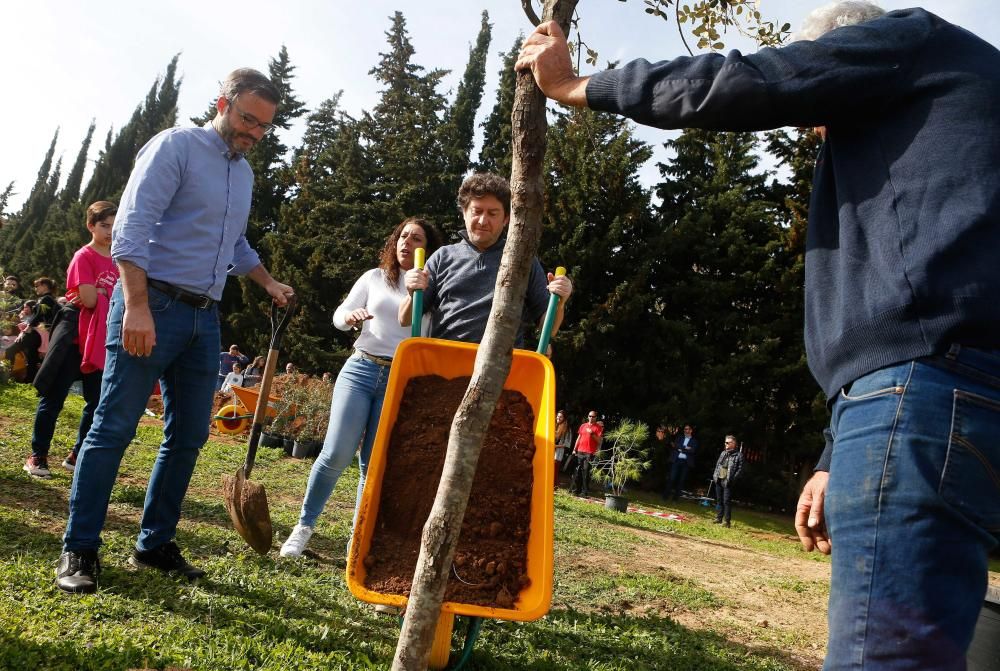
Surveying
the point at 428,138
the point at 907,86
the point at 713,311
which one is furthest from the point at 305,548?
the point at 428,138

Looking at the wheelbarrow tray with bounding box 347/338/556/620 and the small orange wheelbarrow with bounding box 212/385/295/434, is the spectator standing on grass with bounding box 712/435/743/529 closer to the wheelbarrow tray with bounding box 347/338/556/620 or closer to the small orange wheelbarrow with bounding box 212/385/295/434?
the small orange wheelbarrow with bounding box 212/385/295/434

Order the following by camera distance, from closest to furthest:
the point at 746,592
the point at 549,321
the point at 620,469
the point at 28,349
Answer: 1. the point at 549,321
2. the point at 746,592
3. the point at 28,349
4. the point at 620,469

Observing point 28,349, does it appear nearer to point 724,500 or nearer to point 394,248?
point 394,248

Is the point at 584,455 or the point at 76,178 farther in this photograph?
the point at 76,178

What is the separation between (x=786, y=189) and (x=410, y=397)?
64.4 feet

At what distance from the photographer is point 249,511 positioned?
306 cm

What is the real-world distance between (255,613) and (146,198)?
1595 millimetres

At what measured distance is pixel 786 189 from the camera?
1995cm

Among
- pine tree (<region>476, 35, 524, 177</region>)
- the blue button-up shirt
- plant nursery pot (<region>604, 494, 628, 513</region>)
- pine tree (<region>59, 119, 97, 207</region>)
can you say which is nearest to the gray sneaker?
the blue button-up shirt

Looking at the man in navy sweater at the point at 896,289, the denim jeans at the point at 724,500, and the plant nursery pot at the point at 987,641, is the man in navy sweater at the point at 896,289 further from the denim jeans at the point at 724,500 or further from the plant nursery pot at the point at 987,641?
the denim jeans at the point at 724,500

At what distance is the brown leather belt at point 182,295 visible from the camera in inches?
107

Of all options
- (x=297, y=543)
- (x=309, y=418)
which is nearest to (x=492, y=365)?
(x=297, y=543)

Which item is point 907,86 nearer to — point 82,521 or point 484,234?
point 484,234

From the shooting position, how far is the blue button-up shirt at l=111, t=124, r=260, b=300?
2652mm
